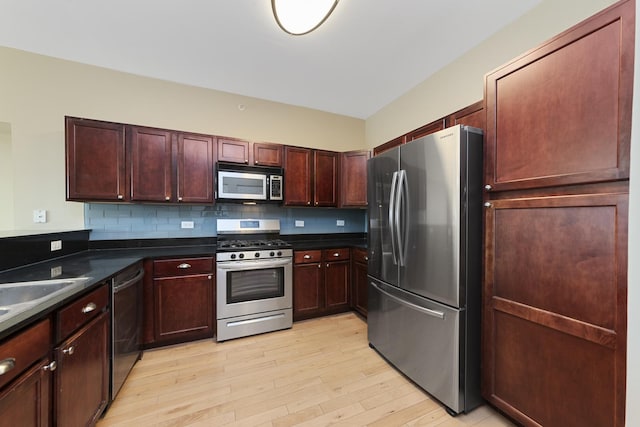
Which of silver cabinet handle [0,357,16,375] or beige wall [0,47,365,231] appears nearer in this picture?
silver cabinet handle [0,357,16,375]

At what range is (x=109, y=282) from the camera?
1603 millimetres

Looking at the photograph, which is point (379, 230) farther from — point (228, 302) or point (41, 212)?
point (41, 212)

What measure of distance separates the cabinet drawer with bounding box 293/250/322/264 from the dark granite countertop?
0.21 feet

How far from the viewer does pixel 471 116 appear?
1.97 meters

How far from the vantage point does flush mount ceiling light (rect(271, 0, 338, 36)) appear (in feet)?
4.70

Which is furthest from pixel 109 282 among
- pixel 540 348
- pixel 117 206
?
pixel 540 348

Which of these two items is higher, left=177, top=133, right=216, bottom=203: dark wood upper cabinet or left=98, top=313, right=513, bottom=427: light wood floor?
left=177, top=133, right=216, bottom=203: dark wood upper cabinet

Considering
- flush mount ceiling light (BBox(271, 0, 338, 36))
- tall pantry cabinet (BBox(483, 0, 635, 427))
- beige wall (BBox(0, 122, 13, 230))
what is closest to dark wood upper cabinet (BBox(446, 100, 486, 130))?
tall pantry cabinet (BBox(483, 0, 635, 427))

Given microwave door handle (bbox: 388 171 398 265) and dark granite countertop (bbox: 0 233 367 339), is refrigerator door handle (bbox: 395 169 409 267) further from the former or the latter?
dark granite countertop (bbox: 0 233 367 339)

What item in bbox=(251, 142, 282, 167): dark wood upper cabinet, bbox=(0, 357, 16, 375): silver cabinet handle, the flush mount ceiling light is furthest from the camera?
bbox=(251, 142, 282, 167): dark wood upper cabinet

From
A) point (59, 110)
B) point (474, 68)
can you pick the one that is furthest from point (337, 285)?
point (59, 110)

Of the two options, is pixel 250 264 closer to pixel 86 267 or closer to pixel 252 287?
pixel 252 287

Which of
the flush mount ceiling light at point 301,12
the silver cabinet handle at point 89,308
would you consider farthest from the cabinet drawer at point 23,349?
the flush mount ceiling light at point 301,12

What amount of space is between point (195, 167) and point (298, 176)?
3.95 ft
